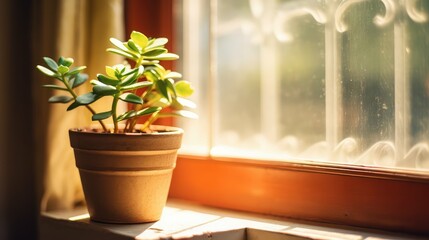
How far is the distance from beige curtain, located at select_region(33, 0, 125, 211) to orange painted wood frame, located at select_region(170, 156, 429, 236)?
28cm

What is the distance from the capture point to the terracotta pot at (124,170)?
0.97 m

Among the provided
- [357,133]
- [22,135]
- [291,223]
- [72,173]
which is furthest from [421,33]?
[22,135]

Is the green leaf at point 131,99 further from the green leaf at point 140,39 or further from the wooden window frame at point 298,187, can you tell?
the wooden window frame at point 298,187

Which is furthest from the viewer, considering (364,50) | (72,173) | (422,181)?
(72,173)

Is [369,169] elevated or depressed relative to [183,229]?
elevated

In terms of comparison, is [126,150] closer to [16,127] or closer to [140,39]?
[140,39]

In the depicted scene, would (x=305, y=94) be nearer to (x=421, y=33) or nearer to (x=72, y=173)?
(x=421, y=33)

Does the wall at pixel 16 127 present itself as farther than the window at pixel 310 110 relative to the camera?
Yes

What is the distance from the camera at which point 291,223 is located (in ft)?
3.39

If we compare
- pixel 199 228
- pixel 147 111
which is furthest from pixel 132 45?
pixel 199 228

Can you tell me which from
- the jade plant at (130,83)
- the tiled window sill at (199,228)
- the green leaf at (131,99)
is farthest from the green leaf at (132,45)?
the tiled window sill at (199,228)

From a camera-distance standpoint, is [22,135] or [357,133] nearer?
[357,133]

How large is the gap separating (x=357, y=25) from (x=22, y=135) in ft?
2.86

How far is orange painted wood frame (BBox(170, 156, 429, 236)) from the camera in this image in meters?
0.93
